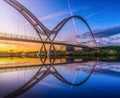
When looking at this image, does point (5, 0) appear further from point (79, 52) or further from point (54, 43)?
point (79, 52)

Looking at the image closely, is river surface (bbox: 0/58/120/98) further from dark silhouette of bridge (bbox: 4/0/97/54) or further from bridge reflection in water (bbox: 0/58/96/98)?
dark silhouette of bridge (bbox: 4/0/97/54)

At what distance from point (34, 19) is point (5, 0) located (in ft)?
31.8

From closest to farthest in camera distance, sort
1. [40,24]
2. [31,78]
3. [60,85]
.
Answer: [60,85] < [31,78] < [40,24]

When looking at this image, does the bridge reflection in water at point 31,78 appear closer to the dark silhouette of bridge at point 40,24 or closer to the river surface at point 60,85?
the river surface at point 60,85

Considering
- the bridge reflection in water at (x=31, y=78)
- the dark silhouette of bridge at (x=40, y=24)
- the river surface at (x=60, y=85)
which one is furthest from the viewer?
the dark silhouette of bridge at (x=40, y=24)

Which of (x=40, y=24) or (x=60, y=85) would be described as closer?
(x=60, y=85)

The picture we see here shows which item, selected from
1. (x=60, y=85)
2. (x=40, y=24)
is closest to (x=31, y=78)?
(x=60, y=85)

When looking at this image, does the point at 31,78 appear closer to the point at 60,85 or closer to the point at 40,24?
the point at 60,85

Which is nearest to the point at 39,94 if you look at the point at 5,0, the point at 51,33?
the point at 5,0

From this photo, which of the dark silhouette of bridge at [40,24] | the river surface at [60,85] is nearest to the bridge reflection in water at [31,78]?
the river surface at [60,85]

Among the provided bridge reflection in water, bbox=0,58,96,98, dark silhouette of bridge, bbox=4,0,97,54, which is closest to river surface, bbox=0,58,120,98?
bridge reflection in water, bbox=0,58,96,98

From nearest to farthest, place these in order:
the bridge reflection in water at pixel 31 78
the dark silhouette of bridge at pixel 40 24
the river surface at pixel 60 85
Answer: the river surface at pixel 60 85, the bridge reflection in water at pixel 31 78, the dark silhouette of bridge at pixel 40 24

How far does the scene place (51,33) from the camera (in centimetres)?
6375

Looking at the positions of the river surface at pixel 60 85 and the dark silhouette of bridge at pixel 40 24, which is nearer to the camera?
the river surface at pixel 60 85
